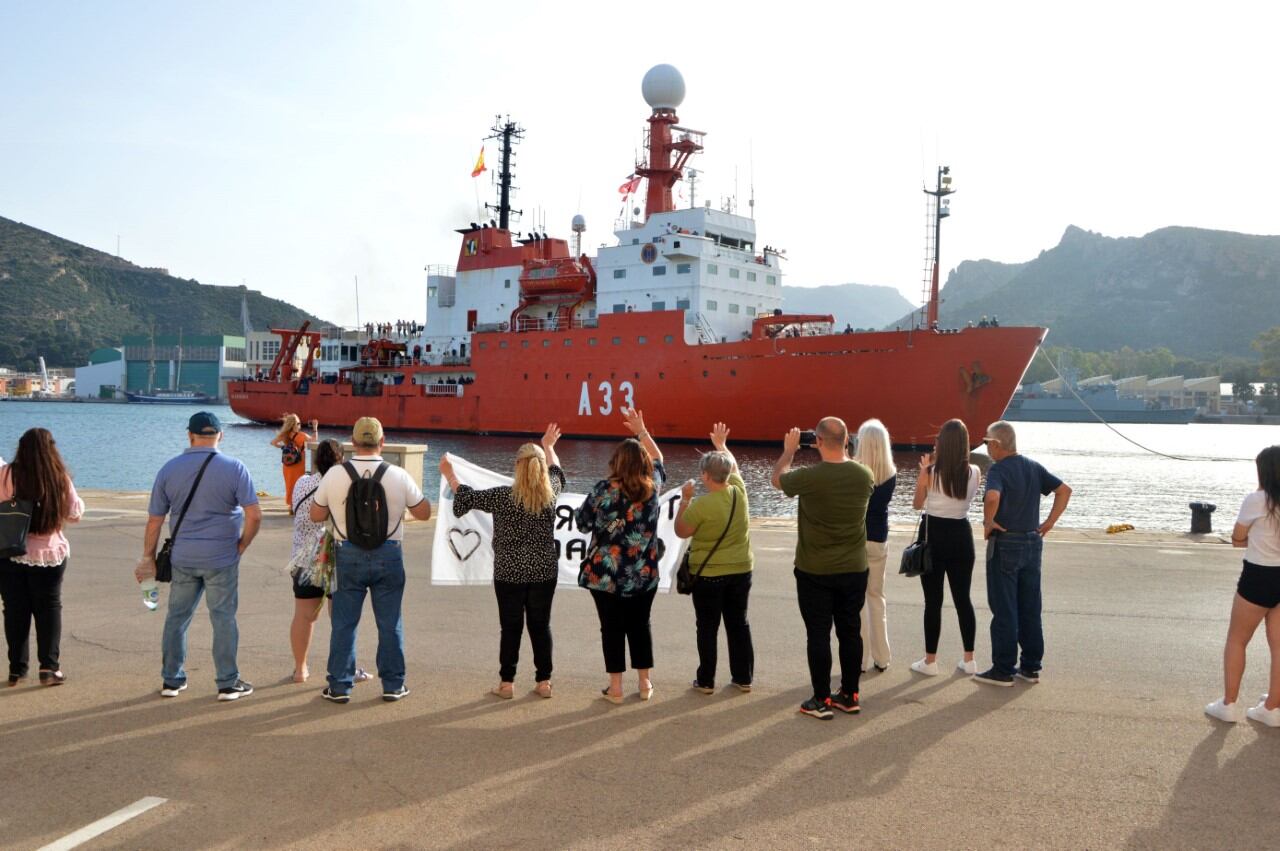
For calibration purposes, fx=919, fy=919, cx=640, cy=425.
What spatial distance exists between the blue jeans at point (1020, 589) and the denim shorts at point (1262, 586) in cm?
105

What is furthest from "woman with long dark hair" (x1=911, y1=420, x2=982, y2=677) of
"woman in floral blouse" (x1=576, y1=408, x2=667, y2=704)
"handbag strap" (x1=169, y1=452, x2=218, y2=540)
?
"handbag strap" (x1=169, y1=452, x2=218, y2=540)

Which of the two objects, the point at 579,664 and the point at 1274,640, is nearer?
the point at 1274,640

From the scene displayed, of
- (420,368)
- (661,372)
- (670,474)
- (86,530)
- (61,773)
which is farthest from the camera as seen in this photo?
(420,368)

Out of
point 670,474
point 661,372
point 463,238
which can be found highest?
point 463,238

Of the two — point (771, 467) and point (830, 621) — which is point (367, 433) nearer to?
point (830, 621)

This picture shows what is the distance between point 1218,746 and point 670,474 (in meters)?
22.2

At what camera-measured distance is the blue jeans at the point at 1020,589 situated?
5602 millimetres

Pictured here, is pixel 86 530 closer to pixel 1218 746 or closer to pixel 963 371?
pixel 1218 746

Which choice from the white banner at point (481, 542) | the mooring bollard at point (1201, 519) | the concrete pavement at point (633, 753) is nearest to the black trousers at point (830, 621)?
the concrete pavement at point (633, 753)

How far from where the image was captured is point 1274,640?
4840 millimetres

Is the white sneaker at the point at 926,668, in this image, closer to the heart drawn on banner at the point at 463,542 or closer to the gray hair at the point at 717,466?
the gray hair at the point at 717,466

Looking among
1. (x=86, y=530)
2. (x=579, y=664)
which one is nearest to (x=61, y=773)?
(x=579, y=664)

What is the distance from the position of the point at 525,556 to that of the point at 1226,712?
3.77m

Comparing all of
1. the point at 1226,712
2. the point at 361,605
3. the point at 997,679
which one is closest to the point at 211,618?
the point at 361,605
